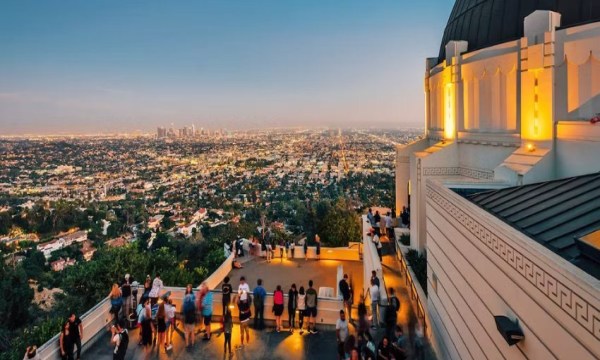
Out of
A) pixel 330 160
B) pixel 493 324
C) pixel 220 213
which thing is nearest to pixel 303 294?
pixel 493 324

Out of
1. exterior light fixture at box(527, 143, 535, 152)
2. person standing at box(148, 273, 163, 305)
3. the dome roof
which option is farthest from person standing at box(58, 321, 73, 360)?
the dome roof

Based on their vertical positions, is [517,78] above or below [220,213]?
above

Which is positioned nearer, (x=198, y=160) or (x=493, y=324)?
(x=493, y=324)

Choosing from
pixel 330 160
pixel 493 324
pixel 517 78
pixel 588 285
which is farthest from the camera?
pixel 330 160

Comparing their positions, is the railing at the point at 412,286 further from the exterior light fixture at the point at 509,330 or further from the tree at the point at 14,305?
the tree at the point at 14,305

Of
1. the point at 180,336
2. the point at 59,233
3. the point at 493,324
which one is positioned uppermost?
the point at 493,324

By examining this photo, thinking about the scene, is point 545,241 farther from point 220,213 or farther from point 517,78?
point 220,213

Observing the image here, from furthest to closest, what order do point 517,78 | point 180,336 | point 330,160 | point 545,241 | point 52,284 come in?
point 330,160 → point 52,284 → point 517,78 → point 180,336 → point 545,241

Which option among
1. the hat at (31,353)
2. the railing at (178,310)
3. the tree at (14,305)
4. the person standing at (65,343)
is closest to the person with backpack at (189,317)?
the railing at (178,310)
